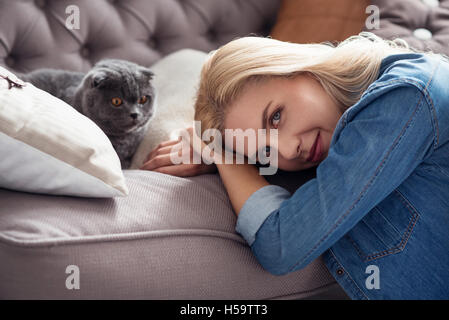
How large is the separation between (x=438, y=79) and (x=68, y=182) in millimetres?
571

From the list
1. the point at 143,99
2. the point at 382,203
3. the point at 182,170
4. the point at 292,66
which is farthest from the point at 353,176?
the point at 143,99

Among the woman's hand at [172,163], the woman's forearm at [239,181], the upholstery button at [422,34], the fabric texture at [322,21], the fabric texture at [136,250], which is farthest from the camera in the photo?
the fabric texture at [322,21]

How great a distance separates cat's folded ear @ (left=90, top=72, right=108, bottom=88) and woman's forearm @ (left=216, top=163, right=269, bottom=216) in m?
0.33

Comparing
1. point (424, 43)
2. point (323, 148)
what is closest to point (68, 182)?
point (323, 148)

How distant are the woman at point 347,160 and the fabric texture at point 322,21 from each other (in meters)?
0.29

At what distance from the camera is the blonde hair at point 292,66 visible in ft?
2.25

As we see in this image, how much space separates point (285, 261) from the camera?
58cm

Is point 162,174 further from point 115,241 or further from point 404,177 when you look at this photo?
point 404,177

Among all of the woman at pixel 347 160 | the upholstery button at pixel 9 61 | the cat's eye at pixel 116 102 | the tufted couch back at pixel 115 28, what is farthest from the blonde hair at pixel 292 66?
the upholstery button at pixel 9 61

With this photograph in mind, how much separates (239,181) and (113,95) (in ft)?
1.22

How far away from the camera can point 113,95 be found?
2.82 feet

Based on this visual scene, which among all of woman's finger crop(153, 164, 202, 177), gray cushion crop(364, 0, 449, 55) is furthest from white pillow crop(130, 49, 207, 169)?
gray cushion crop(364, 0, 449, 55)

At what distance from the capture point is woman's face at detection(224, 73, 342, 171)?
26.4 inches

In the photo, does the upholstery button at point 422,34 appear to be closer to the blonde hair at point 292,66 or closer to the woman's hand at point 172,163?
the blonde hair at point 292,66
